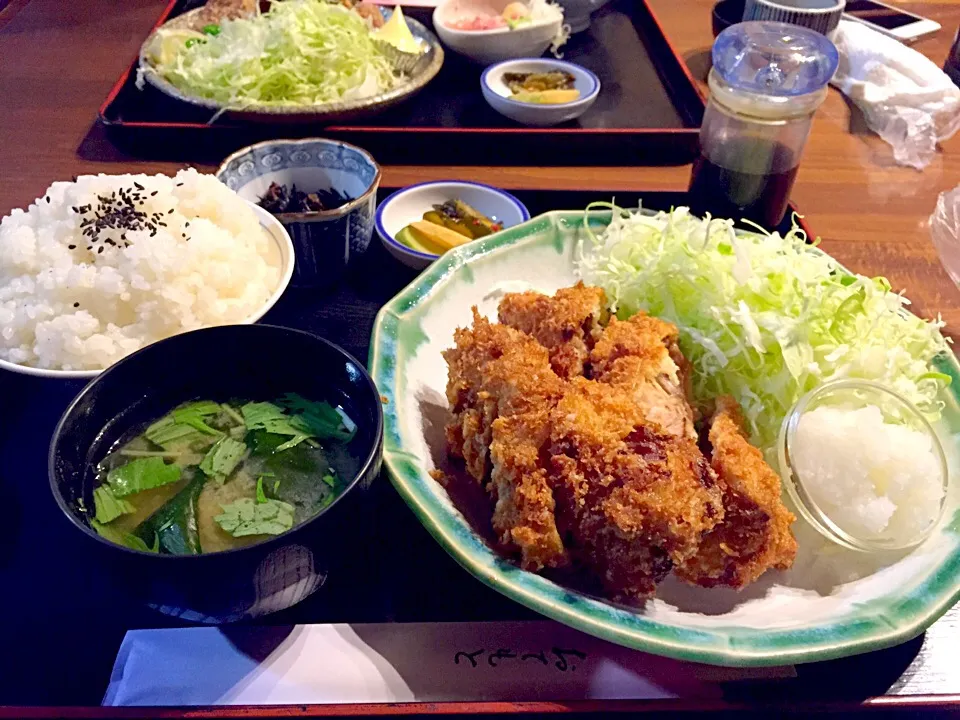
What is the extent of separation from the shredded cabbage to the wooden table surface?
0.51 m

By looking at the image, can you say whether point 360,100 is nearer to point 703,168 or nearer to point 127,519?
point 703,168

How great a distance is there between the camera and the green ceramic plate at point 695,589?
3.89ft

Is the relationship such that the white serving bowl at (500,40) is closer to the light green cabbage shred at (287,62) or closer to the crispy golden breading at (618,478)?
the light green cabbage shred at (287,62)

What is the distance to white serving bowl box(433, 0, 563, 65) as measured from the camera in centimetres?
330

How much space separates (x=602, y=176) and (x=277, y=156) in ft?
4.08

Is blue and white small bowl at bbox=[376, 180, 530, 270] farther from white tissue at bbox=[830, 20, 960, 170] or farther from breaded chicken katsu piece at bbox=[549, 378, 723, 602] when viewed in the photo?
white tissue at bbox=[830, 20, 960, 170]

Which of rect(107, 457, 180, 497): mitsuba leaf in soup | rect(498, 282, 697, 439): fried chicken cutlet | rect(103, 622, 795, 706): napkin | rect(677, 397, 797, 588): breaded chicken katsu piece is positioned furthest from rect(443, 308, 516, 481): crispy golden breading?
rect(107, 457, 180, 497): mitsuba leaf in soup

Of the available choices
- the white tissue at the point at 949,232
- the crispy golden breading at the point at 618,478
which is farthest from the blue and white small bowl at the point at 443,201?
the white tissue at the point at 949,232

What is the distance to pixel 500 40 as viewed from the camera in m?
3.31

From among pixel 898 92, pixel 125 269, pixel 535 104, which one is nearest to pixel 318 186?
pixel 125 269

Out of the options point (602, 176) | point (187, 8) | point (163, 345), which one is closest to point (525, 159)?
point (602, 176)

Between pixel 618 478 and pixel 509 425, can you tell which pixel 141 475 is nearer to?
pixel 509 425

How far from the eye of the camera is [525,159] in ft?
9.15

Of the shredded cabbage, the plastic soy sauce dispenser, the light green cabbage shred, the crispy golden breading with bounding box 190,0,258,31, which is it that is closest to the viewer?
the shredded cabbage
